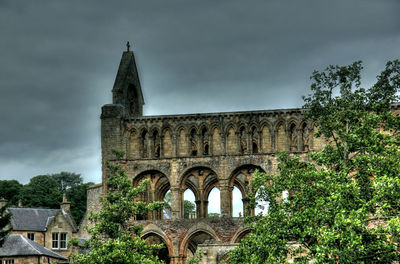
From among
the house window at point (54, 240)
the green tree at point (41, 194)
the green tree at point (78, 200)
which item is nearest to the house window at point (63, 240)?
the house window at point (54, 240)

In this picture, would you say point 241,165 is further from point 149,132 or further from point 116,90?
point 116,90

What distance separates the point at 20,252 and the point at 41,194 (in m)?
45.5

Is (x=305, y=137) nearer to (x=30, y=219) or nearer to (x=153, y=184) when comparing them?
(x=153, y=184)

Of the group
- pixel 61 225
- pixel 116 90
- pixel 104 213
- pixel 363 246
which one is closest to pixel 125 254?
pixel 104 213

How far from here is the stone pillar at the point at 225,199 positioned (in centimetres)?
5028

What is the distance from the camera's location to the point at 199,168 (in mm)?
51750

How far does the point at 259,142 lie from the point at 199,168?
5161mm

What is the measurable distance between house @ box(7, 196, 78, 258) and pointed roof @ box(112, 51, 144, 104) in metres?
14.3

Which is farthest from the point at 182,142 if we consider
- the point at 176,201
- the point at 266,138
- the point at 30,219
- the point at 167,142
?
the point at 30,219

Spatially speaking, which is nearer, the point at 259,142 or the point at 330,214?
the point at 330,214

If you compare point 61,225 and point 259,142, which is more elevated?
point 259,142

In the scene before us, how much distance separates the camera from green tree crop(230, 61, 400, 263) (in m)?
23.0

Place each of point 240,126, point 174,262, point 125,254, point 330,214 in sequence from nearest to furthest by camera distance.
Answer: point 330,214
point 125,254
point 174,262
point 240,126

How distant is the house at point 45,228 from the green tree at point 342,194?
3403cm
